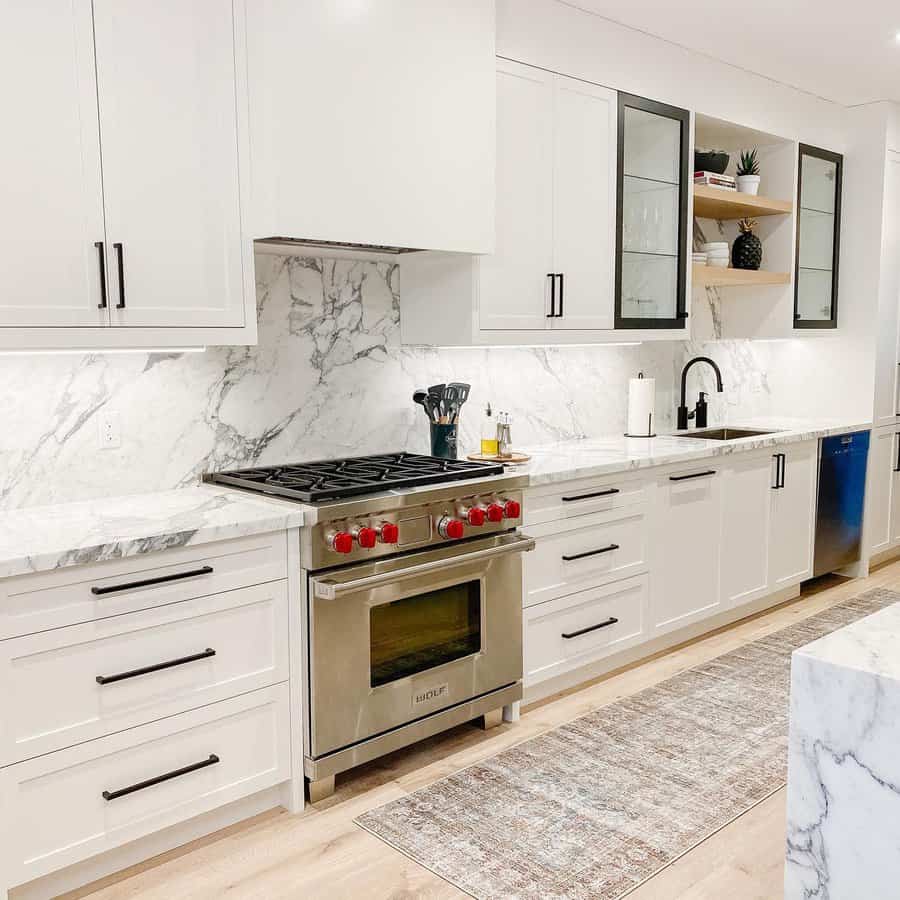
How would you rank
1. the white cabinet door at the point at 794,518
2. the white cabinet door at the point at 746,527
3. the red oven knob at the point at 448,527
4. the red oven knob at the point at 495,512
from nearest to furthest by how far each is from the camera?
the red oven knob at the point at 448,527 < the red oven knob at the point at 495,512 < the white cabinet door at the point at 746,527 < the white cabinet door at the point at 794,518

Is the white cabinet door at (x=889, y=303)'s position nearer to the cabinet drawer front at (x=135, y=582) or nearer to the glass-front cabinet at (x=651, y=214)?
the glass-front cabinet at (x=651, y=214)

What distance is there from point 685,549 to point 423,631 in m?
1.56

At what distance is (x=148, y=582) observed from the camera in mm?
2312

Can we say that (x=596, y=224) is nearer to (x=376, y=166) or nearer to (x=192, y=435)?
(x=376, y=166)

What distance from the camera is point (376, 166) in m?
2.88

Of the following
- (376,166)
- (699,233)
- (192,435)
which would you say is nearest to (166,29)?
(376,166)

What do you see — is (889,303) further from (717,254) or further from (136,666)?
(136,666)

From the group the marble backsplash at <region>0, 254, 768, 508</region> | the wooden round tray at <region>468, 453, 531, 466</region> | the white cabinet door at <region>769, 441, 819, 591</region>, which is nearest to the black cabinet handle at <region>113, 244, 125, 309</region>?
the marble backsplash at <region>0, 254, 768, 508</region>

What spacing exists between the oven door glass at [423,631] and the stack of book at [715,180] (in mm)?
2512

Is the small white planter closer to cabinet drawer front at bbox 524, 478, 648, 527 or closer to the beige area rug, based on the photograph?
cabinet drawer front at bbox 524, 478, 648, 527

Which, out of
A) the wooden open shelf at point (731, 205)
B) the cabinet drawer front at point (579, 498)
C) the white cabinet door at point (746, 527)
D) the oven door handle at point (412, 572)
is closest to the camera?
the oven door handle at point (412, 572)

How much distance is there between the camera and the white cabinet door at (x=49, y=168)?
88.0 inches

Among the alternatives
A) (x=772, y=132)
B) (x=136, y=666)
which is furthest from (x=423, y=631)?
(x=772, y=132)

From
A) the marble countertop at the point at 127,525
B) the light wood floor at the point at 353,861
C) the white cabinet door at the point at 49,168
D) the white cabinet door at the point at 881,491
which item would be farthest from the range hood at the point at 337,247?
the white cabinet door at the point at 881,491
